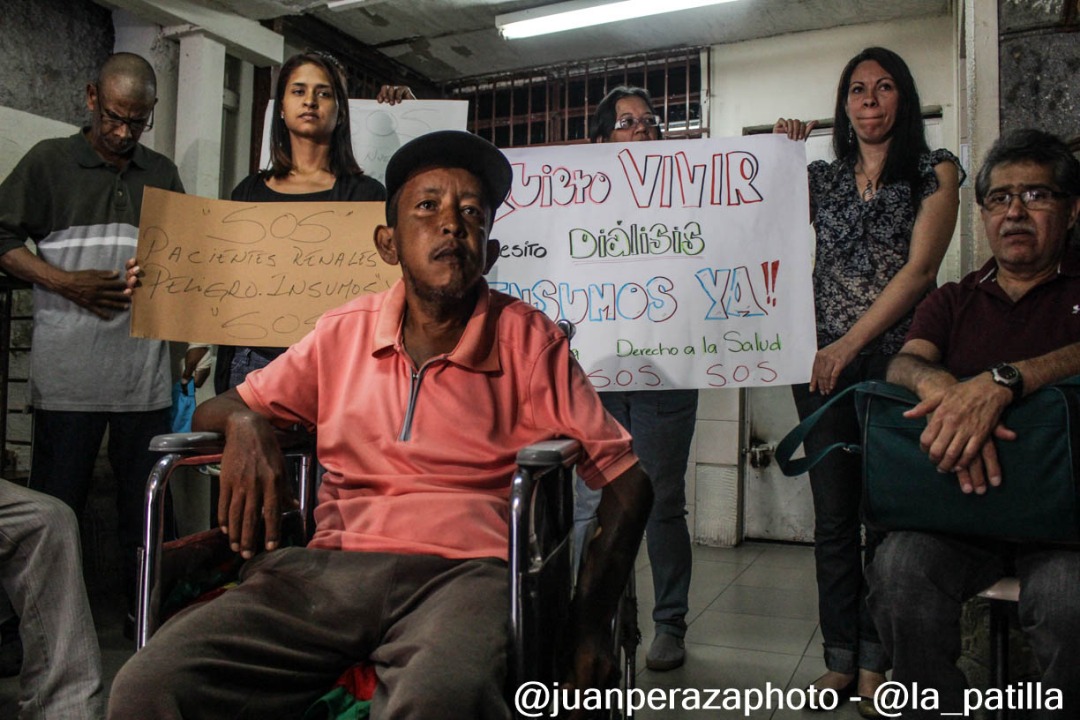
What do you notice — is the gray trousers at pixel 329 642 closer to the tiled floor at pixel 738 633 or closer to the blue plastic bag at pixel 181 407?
the tiled floor at pixel 738 633

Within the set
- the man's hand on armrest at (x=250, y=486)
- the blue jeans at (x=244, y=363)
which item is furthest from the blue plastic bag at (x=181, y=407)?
the man's hand on armrest at (x=250, y=486)

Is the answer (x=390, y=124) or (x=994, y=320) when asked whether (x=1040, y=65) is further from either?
(x=390, y=124)

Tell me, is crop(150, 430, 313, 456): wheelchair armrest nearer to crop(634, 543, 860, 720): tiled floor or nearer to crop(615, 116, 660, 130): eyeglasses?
crop(634, 543, 860, 720): tiled floor

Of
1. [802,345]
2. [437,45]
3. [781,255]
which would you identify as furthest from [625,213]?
[437,45]

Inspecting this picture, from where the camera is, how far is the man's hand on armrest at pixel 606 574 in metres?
1.37

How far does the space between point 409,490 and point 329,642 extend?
294 millimetres

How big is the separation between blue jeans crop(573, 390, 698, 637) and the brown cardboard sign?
886mm

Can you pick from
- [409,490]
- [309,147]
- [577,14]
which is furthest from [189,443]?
[577,14]

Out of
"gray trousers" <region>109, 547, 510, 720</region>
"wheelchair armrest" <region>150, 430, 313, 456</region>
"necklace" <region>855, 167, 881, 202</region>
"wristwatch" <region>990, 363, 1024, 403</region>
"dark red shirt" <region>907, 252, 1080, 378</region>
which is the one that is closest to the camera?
"gray trousers" <region>109, 547, 510, 720</region>

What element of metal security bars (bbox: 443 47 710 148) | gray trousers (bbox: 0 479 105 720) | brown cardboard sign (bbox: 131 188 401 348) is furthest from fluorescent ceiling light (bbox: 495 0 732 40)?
gray trousers (bbox: 0 479 105 720)

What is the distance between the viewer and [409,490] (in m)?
1.53

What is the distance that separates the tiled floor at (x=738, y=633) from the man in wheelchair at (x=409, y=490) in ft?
3.90

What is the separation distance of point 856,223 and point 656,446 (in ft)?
2.89

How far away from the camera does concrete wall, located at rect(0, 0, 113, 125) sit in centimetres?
386
